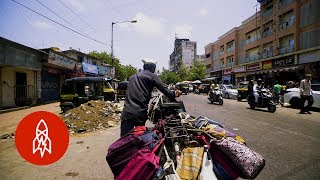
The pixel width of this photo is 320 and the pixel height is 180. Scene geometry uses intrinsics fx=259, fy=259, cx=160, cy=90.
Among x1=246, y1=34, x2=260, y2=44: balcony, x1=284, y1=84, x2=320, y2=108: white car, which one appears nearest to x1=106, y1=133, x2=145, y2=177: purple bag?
x1=284, y1=84, x2=320, y2=108: white car

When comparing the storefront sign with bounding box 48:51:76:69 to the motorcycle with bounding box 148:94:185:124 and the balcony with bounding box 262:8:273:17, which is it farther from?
the balcony with bounding box 262:8:273:17

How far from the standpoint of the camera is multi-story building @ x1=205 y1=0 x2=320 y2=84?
2758 centimetres

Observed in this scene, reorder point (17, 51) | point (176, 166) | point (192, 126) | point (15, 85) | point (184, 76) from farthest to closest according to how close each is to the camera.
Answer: point (184, 76) → point (15, 85) → point (17, 51) → point (192, 126) → point (176, 166)

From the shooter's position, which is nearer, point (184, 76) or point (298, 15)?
point (298, 15)

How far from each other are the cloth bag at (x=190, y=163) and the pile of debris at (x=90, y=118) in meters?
7.90

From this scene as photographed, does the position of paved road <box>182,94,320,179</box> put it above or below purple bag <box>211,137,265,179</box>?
below

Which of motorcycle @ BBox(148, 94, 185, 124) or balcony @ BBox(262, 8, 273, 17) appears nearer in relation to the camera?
motorcycle @ BBox(148, 94, 185, 124)

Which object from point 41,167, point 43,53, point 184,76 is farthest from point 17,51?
point 184,76

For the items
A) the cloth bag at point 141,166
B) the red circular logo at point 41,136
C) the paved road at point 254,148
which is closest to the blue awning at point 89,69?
the paved road at point 254,148

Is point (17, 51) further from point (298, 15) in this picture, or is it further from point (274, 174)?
point (298, 15)

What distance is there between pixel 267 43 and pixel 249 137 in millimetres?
33514

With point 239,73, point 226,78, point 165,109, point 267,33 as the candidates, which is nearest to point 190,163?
point 165,109

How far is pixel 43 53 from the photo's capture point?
22594mm

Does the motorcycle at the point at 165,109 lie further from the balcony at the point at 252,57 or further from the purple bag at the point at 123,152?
the balcony at the point at 252,57
